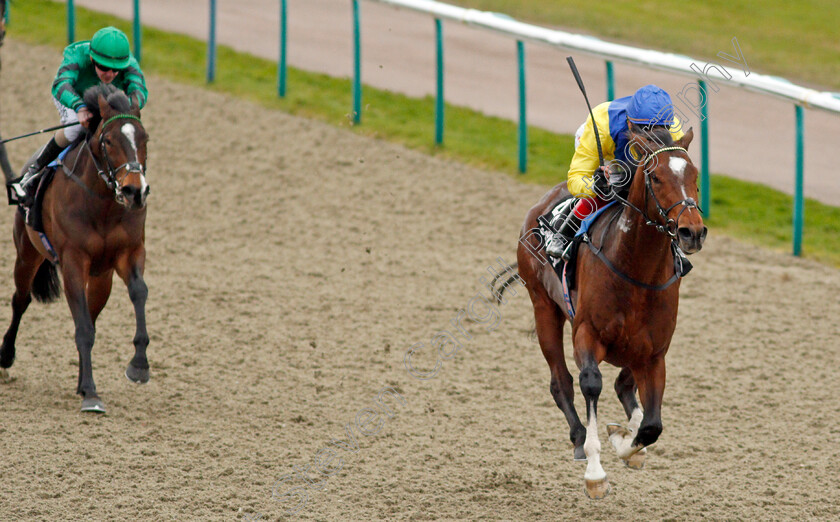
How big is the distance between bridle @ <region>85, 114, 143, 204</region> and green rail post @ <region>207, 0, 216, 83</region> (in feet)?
22.3

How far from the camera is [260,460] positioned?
6078 mm

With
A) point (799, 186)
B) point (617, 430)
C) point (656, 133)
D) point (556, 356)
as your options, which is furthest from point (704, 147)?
point (656, 133)

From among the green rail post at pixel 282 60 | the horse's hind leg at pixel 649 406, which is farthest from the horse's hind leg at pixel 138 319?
the green rail post at pixel 282 60

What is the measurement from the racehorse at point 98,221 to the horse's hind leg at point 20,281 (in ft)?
A: 1.64

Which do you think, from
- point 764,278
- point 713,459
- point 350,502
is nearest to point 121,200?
point 350,502

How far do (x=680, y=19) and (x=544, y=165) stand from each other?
313 inches

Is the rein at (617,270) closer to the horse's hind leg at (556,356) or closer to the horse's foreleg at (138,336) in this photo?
the horse's hind leg at (556,356)

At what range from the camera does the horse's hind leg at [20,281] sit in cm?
708

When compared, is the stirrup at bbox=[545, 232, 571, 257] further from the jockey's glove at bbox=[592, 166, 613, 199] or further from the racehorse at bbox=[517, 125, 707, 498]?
the jockey's glove at bbox=[592, 166, 613, 199]

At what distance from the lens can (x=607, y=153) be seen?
18.1 feet

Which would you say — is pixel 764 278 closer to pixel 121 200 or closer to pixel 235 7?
pixel 121 200

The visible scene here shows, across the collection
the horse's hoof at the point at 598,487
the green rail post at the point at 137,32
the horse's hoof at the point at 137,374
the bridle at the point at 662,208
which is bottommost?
the horse's hoof at the point at 598,487

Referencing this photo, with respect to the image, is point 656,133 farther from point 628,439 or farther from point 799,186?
point 799,186

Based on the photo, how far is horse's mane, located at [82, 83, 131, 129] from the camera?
20.3ft
